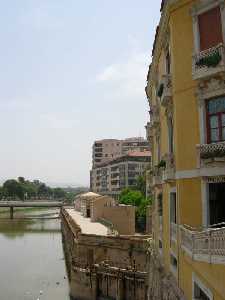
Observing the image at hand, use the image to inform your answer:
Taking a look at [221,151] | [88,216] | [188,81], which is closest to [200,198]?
[221,151]

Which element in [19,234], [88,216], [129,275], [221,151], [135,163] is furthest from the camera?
[135,163]

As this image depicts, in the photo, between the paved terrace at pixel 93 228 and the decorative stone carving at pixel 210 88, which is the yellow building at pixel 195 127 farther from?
the paved terrace at pixel 93 228

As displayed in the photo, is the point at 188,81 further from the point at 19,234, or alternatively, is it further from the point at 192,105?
the point at 19,234

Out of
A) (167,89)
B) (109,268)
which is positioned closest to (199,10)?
(167,89)

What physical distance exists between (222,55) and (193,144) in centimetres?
322

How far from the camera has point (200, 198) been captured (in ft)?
50.1

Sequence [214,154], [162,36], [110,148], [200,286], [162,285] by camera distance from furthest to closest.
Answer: [110,148], [162,285], [162,36], [214,154], [200,286]

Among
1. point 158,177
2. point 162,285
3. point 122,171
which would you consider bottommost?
point 162,285

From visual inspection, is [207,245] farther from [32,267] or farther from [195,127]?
[32,267]

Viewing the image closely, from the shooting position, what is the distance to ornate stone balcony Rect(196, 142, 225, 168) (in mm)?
14617

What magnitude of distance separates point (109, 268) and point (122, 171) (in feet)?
359

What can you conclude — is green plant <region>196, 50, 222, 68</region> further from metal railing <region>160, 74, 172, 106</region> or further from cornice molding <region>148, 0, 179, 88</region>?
cornice molding <region>148, 0, 179, 88</region>

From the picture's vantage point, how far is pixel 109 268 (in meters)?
33.9

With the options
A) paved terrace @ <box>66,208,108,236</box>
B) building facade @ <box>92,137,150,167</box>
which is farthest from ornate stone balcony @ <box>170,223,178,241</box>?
building facade @ <box>92,137,150,167</box>
